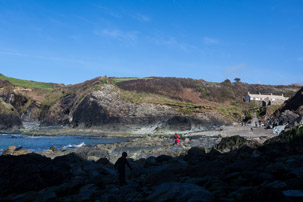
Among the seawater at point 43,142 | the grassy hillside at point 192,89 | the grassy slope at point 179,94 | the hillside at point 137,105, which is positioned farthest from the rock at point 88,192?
the grassy hillside at point 192,89

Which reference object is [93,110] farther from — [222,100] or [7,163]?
[7,163]

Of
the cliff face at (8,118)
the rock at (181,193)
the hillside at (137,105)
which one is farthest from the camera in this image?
the cliff face at (8,118)

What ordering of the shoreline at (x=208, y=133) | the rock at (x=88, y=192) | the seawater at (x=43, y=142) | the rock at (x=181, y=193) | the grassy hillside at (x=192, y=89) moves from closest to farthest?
the rock at (x=181, y=193), the rock at (x=88, y=192), the seawater at (x=43, y=142), the shoreline at (x=208, y=133), the grassy hillside at (x=192, y=89)

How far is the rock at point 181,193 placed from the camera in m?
5.90

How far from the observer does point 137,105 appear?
66.5 metres

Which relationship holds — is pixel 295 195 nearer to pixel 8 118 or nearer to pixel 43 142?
pixel 43 142

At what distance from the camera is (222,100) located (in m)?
91.1

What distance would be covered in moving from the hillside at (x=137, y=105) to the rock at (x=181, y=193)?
2017 inches

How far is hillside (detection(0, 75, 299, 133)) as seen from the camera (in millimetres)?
62562

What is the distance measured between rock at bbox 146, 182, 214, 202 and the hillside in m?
51.2

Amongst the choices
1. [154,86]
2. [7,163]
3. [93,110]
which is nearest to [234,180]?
[7,163]

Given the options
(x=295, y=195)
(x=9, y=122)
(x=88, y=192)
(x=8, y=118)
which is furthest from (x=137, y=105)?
(x=295, y=195)

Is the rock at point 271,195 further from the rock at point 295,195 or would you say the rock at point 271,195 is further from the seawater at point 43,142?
the seawater at point 43,142

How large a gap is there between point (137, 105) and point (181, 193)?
60.3 metres
